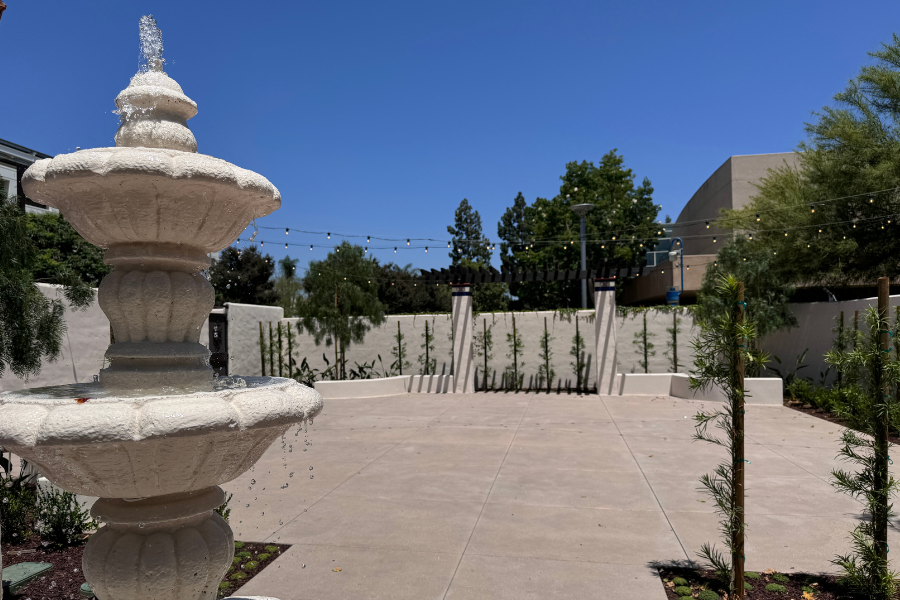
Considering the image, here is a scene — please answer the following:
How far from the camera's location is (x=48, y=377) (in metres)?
8.50

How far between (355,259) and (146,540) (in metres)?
13.5

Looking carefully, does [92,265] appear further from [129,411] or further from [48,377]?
[129,411]

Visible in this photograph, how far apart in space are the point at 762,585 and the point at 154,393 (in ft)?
11.9

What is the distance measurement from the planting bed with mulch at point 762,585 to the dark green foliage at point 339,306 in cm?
1179

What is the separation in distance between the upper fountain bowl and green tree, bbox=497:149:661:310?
2555cm

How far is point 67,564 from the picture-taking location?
3867 mm

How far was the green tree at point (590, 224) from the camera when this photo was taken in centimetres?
2830

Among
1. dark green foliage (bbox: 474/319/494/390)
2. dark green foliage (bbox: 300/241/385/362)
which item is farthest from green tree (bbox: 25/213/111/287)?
dark green foliage (bbox: 474/319/494/390)

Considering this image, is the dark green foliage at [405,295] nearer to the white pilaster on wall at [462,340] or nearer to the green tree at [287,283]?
the green tree at [287,283]

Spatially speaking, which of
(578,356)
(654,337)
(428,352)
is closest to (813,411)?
(654,337)

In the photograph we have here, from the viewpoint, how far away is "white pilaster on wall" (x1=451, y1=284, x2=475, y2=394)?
13.8m

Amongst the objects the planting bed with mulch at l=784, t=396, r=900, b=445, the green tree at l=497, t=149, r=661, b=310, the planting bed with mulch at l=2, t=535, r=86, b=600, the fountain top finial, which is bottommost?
the planting bed with mulch at l=784, t=396, r=900, b=445

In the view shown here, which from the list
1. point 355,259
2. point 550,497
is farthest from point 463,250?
point 550,497

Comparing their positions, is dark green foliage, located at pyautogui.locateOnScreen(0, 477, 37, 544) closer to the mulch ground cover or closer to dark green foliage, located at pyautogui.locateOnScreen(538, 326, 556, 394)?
the mulch ground cover
